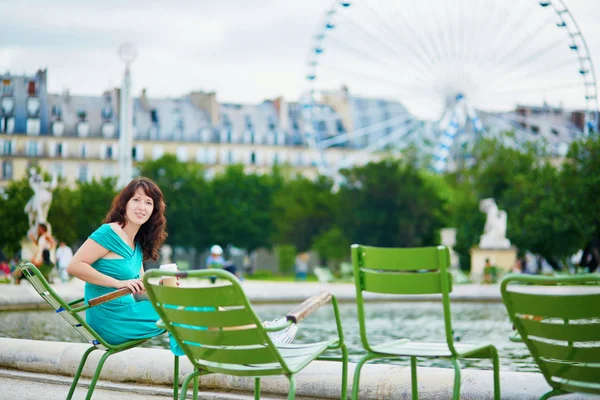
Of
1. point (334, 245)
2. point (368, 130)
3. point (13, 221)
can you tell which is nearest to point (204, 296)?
point (334, 245)

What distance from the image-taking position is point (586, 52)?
123 feet

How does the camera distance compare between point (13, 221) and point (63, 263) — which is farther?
point (13, 221)

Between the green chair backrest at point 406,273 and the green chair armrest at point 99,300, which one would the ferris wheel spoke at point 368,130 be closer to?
the green chair armrest at point 99,300

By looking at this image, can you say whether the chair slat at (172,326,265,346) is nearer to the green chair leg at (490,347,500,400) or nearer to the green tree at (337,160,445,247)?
the green chair leg at (490,347,500,400)

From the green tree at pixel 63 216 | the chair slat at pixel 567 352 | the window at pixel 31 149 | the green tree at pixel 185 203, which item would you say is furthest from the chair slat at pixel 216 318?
the window at pixel 31 149

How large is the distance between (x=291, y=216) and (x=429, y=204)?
11.1 meters

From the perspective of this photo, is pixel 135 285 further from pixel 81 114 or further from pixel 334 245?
pixel 81 114

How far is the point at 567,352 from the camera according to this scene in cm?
369

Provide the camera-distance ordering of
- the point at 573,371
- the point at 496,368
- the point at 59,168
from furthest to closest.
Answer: the point at 59,168
the point at 496,368
the point at 573,371

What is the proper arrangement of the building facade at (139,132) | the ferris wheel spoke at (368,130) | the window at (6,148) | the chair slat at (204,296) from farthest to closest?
the building facade at (139,132), the window at (6,148), the ferris wheel spoke at (368,130), the chair slat at (204,296)

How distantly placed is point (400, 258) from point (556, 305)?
0.69 metres

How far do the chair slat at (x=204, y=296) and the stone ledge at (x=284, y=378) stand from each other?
1.80 m

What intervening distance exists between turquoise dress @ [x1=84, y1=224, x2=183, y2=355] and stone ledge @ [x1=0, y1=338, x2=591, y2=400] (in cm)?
102

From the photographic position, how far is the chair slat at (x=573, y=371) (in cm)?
367
